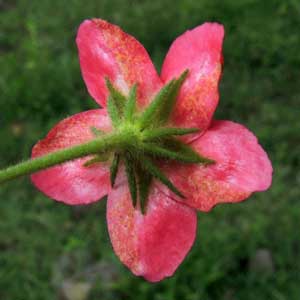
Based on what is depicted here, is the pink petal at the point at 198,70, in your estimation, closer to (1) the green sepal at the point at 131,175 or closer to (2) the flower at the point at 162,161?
(2) the flower at the point at 162,161

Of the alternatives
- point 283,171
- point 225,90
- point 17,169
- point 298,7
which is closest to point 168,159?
point 17,169

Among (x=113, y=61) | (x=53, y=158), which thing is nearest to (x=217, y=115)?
(x=113, y=61)

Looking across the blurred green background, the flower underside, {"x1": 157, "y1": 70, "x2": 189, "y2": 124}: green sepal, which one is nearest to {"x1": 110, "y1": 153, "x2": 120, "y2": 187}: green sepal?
the flower underside

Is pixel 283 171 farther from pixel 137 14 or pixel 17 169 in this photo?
pixel 17 169

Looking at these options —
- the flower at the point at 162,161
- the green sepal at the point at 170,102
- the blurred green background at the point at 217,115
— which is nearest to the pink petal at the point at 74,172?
the flower at the point at 162,161

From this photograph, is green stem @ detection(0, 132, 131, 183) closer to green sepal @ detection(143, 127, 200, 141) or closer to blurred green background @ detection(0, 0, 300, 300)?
green sepal @ detection(143, 127, 200, 141)

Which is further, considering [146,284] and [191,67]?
[146,284]
